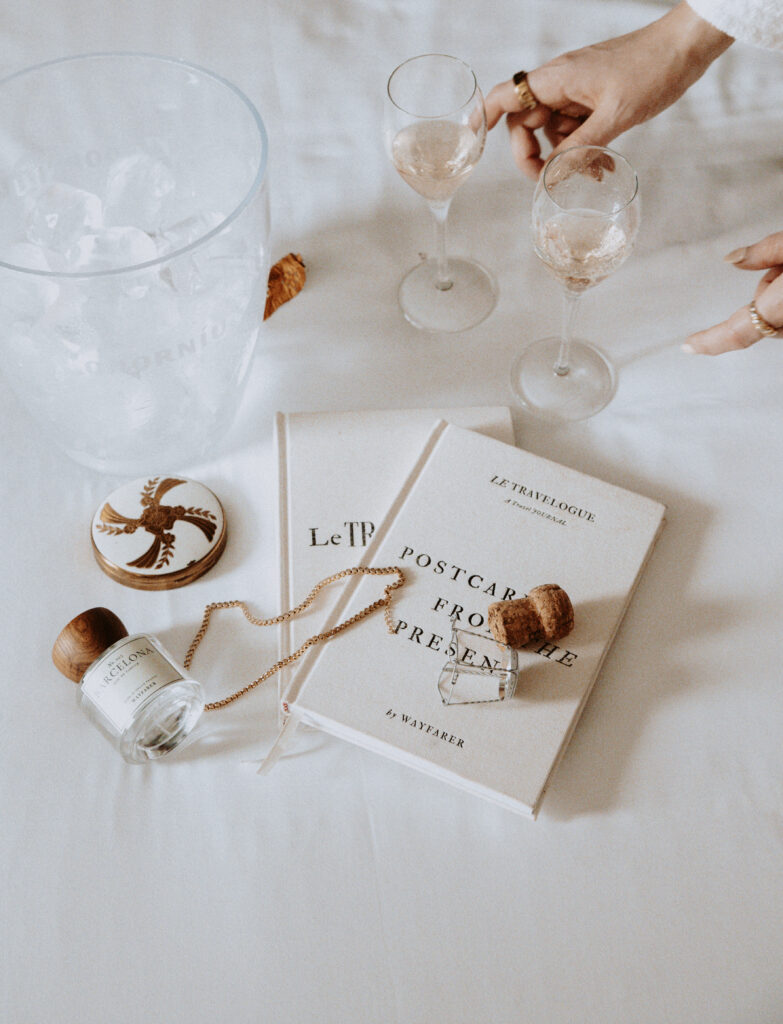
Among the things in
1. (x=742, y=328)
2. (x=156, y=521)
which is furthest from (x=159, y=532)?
(x=742, y=328)

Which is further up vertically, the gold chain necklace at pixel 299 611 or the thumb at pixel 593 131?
the thumb at pixel 593 131

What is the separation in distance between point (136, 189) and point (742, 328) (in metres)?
0.53

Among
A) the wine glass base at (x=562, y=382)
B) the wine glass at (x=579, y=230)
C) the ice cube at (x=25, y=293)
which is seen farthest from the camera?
the wine glass base at (x=562, y=382)

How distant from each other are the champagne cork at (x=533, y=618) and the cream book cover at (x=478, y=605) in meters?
0.02

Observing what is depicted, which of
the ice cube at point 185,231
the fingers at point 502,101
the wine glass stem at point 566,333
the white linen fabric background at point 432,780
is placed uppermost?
the fingers at point 502,101

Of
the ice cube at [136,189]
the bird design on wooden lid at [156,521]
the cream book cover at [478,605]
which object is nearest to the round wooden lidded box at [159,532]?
the bird design on wooden lid at [156,521]

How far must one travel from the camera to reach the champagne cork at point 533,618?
63cm

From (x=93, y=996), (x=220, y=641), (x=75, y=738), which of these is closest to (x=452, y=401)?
(x=220, y=641)

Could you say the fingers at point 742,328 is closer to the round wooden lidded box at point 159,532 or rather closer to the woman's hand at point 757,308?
the woman's hand at point 757,308

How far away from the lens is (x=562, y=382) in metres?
0.79

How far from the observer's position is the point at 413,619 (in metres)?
0.67

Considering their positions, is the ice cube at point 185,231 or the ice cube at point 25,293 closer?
the ice cube at point 25,293

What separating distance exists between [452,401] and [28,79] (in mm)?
434

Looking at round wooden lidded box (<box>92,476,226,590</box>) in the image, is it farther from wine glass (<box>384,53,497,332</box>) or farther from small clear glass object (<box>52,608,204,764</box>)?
wine glass (<box>384,53,497,332</box>)
